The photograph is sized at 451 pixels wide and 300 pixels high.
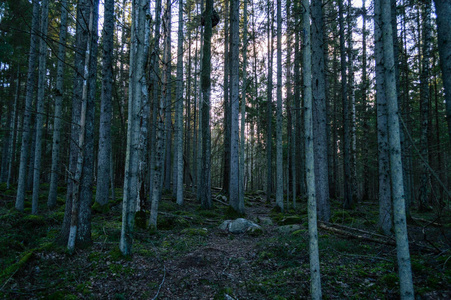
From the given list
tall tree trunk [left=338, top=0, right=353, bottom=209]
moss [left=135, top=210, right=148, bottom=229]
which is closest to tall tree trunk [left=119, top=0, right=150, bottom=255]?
moss [left=135, top=210, right=148, bottom=229]

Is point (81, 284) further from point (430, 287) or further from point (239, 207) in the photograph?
point (239, 207)

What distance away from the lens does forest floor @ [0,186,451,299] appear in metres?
3.95

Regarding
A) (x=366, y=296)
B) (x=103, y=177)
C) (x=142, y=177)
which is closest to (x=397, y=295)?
(x=366, y=296)

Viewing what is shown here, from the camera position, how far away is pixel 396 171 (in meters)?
3.31

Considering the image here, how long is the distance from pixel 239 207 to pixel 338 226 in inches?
197

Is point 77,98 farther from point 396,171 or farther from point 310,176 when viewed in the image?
point 396,171

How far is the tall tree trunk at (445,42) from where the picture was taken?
4070mm

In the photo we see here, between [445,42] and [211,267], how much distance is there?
21.8 feet

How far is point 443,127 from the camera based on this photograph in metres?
20.3

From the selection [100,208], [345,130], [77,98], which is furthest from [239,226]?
[345,130]

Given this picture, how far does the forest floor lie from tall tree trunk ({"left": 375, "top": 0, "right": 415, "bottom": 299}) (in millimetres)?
886

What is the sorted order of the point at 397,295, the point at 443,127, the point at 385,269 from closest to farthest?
the point at 397,295 → the point at 385,269 → the point at 443,127

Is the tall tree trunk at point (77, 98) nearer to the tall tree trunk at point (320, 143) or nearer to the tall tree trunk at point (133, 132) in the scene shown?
the tall tree trunk at point (133, 132)

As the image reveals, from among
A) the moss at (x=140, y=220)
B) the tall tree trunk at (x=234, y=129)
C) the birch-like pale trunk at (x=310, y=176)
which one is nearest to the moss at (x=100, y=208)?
the moss at (x=140, y=220)
